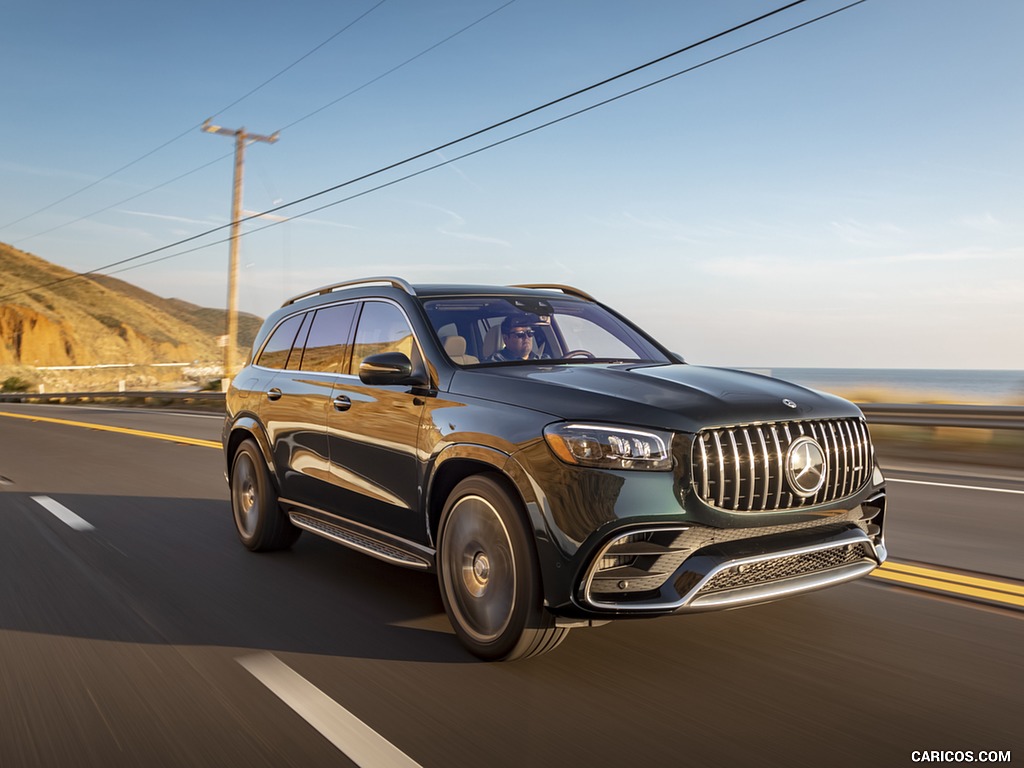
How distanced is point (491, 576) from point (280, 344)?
3125mm

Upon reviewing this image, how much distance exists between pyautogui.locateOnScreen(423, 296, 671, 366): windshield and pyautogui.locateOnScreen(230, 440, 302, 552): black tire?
2055 mm

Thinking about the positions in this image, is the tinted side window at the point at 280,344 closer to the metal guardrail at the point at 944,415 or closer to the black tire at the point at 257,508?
the black tire at the point at 257,508

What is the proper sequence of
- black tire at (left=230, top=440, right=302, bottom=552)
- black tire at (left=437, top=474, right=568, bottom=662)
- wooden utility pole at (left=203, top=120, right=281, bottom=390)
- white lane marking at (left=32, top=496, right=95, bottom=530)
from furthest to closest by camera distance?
wooden utility pole at (left=203, top=120, right=281, bottom=390) < white lane marking at (left=32, top=496, right=95, bottom=530) < black tire at (left=230, top=440, right=302, bottom=552) < black tire at (left=437, top=474, right=568, bottom=662)

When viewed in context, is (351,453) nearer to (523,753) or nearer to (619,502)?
(619,502)

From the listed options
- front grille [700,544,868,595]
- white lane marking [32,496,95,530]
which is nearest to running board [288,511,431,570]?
front grille [700,544,868,595]

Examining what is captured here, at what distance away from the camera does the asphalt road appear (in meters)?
3.22

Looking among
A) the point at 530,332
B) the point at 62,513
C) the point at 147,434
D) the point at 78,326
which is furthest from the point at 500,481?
the point at 78,326

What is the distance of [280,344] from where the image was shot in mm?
6633

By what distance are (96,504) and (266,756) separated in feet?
21.0

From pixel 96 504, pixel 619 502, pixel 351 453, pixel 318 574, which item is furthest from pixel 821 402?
pixel 96 504

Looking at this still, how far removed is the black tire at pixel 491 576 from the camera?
3900mm

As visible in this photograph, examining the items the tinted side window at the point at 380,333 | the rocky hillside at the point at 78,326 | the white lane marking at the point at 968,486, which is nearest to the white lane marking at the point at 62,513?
the tinted side window at the point at 380,333

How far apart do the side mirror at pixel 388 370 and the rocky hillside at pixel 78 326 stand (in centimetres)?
7567

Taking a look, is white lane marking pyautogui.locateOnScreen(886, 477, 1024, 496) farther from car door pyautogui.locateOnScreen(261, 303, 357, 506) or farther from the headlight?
the headlight
